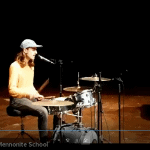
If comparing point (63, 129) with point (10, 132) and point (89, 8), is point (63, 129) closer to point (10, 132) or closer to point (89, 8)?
point (10, 132)

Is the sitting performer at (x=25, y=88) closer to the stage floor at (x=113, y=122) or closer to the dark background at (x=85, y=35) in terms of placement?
the stage floor at (x=113, y=122)

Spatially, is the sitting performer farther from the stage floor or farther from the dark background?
the dark background

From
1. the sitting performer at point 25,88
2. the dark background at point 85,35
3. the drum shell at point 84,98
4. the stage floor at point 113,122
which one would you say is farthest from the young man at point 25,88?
the dark background at point 85,35

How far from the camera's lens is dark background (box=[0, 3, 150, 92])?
9961mm

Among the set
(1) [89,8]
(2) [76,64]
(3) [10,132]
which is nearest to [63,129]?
(2) [76,64]

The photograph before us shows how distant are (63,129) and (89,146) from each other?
201 cm

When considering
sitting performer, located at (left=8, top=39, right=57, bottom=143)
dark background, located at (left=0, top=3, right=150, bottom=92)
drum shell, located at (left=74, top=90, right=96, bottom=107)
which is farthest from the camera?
dark background, located at (left=0, top=3, right=150, bottom=92)

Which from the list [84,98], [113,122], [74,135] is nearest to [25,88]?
[84,98]

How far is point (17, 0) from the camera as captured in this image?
966 centimetres

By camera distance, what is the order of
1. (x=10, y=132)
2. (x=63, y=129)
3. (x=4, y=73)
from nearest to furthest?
1. (x=63, y=129)
2. (x=10, y=132)
3. (x=4, y=73)

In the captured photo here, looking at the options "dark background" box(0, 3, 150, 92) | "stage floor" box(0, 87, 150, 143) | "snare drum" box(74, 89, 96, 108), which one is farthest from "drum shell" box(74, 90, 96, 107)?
"dark background" box(0, 3, 150, 92)

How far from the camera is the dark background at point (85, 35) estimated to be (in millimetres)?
9961

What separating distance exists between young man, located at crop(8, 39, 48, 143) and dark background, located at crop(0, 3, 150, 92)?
5868 millimetres

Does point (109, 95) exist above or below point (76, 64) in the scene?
below
